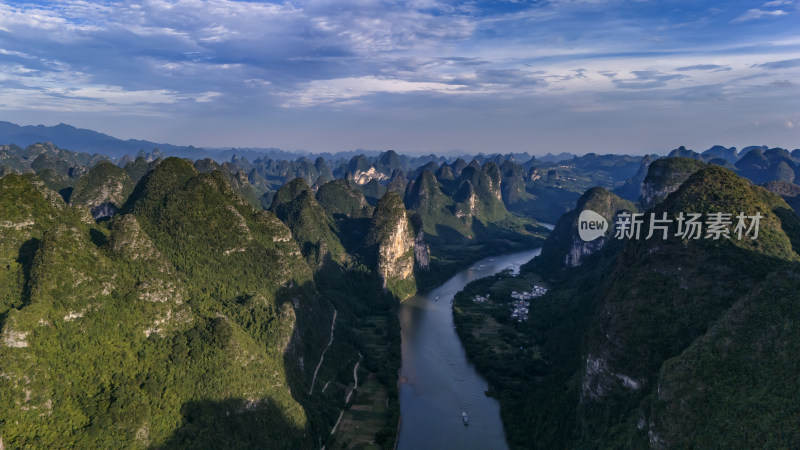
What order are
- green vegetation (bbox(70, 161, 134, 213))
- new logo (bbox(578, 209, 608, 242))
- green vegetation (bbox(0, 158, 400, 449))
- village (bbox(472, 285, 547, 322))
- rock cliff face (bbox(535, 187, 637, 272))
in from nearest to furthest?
green vegetation (bbox(0, 158, 400, 449)), village (bbox(472, 285, 547, 322)), green vegetation (bbox(70, 161, 134, 213)), new logo (bbox(578, 209, 608, 242)), rock cliff face (bbox(535, 187, 637, 272))

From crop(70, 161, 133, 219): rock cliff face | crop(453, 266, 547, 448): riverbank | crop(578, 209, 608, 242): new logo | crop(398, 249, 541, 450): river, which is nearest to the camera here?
Answer: crop(398, 249, 541, 450): river

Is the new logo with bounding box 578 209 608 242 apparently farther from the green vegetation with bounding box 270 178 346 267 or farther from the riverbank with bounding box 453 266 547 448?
the green vegetation with bounding box 270 178 346 267

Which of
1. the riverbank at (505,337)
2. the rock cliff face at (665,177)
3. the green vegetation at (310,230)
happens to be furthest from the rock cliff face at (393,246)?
the rock cliff face at (665,177)

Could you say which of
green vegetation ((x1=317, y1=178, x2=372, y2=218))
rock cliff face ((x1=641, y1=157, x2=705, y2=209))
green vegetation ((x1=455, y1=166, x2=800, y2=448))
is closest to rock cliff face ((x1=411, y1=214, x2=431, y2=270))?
green vegetation ((x1=317, y1=178, x2=372, y2=218))

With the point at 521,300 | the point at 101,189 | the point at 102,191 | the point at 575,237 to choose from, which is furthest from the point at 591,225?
the point at 101,189

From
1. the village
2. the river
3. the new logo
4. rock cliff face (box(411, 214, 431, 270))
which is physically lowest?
the river

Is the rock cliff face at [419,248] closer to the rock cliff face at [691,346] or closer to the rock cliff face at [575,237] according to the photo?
the rock cliff face at [575,237]
